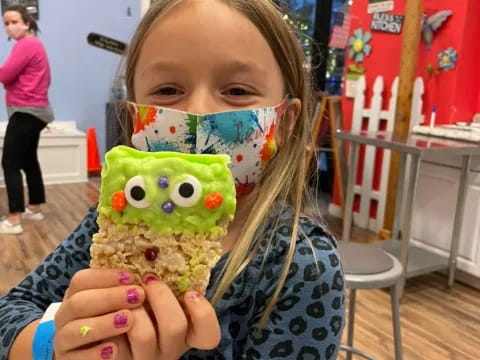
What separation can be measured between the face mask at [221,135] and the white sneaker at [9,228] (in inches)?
119

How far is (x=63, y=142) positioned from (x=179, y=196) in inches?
181

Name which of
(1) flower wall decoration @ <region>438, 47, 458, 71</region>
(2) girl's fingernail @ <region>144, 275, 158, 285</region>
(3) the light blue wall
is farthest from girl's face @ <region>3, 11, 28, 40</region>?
(2) girl's fingernail @ <region>144, 275, 158, 285</region>

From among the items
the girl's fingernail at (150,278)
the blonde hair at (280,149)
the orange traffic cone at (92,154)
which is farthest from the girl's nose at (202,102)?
the orange traffic cone at (92,154)

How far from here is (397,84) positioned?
3473mm

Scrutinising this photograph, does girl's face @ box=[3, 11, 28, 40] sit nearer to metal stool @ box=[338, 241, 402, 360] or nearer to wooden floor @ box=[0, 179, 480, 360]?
wooden floor @ box=[0, 179, 480, 360]

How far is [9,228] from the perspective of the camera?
3.46 metres

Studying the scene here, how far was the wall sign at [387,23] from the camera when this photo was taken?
3.53 metres

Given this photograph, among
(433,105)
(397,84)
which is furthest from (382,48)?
(433,105)

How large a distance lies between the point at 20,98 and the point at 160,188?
331 cm

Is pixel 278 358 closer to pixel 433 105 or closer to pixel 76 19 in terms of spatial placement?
pixel 433 105

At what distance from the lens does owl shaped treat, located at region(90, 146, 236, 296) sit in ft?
1.81

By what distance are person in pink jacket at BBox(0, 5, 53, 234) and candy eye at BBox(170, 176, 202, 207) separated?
3251 millimetres

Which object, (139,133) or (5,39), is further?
(5,39)

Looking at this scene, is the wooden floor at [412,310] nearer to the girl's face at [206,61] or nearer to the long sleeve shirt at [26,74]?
the long sleeve shirt at [26,74]
